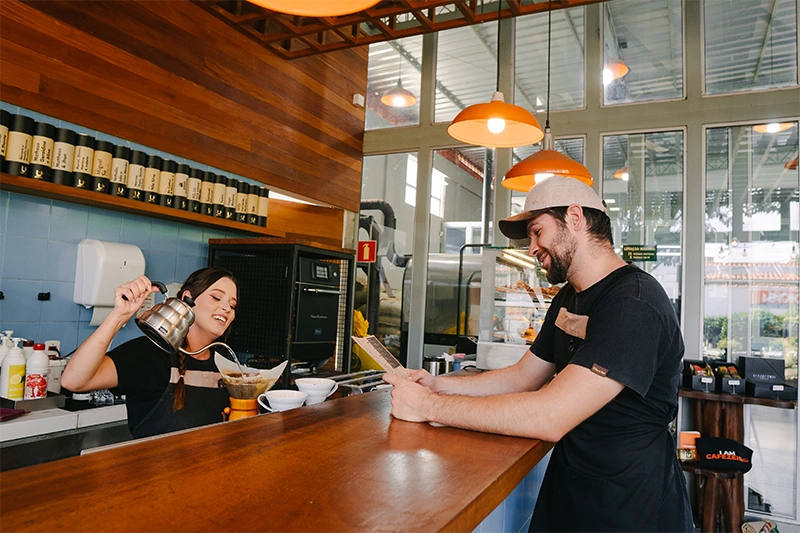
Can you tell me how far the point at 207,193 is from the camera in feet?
12.2

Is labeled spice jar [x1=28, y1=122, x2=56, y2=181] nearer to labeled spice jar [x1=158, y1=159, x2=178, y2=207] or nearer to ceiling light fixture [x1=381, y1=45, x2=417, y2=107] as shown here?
labeled spice jar [x1=158, y1=159, x2=178, y2=207]

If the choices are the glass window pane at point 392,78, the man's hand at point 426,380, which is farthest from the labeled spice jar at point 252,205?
the man's hand at point 426,380

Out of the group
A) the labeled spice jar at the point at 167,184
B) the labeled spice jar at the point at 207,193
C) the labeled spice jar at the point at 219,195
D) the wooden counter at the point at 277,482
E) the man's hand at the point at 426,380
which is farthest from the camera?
the labeled spice jar at the point at 219,195

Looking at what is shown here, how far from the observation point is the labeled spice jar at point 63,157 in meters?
2.82

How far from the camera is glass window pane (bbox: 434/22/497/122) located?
5.74 meters

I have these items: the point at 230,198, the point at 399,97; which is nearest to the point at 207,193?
the point at 230,198

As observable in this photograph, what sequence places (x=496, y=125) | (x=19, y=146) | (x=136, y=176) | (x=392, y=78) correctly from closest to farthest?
(x=19, y=146) < (x=496, y=125) < (x=136, y=176) < (x=392, y=78)

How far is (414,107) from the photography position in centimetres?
588

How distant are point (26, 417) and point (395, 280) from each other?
12.4 feet

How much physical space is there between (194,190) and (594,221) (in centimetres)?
270

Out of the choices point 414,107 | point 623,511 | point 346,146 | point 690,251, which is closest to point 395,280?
point 346,146

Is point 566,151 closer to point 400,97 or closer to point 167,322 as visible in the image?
point 400,97

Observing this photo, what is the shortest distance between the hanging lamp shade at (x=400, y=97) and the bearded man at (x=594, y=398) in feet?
13.9

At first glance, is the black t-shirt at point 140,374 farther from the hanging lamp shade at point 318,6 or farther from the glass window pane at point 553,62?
the glass window pane at point 553,62
